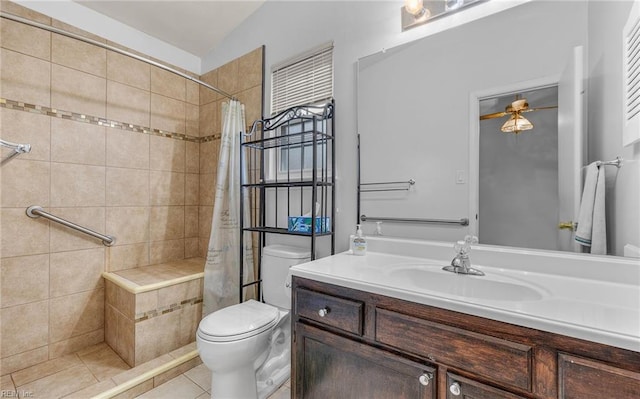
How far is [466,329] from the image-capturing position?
0.81 m

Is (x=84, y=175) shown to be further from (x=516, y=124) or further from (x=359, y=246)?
(x=516, y=124)

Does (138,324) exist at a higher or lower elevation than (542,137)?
lower

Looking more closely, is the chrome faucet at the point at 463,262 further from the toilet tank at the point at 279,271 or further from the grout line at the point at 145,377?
the grout line at the point at 145,377

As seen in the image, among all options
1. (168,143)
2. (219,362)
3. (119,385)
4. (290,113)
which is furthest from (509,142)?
(168,143)

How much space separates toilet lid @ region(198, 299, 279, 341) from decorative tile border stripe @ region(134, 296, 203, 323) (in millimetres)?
580

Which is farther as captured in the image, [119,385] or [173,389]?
[173,389]

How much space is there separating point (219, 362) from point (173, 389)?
0.62m

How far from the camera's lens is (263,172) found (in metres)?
2.13

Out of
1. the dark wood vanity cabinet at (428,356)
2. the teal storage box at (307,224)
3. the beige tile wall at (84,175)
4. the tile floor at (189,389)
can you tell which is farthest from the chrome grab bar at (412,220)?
the beige tile wall at (84,175)

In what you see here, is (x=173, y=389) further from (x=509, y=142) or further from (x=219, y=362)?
(x=509, y=142)

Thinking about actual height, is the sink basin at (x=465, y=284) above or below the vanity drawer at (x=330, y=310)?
above

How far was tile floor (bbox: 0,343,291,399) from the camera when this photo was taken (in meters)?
1.57

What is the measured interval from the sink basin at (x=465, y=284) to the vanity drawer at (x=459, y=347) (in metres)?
0.13

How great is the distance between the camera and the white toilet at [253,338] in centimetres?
139
